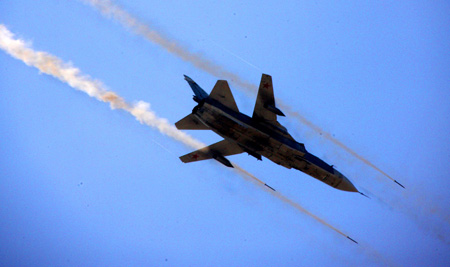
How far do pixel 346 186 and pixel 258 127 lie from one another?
7.07 m

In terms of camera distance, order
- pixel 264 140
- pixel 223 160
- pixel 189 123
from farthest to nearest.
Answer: pixel 223 160 → pixel 189 123 → pixel 264 140

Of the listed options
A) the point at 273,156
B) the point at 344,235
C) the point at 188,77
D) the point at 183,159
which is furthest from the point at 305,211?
the point at 188,77

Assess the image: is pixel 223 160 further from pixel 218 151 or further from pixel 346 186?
pixel 346 186

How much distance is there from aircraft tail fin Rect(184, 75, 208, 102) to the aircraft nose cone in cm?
978

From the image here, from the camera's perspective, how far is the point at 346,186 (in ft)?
113

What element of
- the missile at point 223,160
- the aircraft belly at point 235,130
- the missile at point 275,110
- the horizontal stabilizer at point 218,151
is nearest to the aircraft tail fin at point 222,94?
the aircraft belly at point 235,130

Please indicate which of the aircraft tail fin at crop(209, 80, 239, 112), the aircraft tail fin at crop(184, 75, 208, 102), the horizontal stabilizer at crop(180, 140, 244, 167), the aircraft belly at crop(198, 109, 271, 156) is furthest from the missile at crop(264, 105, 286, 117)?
the horizontal stabilizer at crop(180, 140, 244, 167)

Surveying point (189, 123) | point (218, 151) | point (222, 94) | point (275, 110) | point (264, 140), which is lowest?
point (189, 123)

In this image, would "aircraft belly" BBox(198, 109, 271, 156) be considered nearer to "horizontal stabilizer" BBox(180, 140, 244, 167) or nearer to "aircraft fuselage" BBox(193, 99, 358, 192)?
"aircraft fuselage" BBox(193, 99, 358, 192)

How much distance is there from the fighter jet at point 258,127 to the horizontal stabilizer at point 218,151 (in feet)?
3.20

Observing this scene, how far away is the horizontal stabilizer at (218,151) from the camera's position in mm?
35094

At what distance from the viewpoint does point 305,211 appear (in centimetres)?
3669

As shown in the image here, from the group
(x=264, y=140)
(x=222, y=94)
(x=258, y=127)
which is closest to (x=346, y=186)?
(x=264, y=140)

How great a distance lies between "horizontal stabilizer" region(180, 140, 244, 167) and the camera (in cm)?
3509
